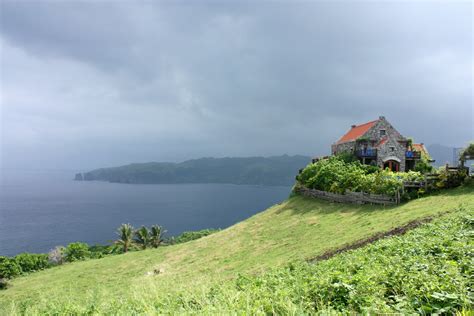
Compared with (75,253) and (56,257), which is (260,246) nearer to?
(75,253)

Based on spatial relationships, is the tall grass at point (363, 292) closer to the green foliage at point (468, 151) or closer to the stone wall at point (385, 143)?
the green foliage at point (468, 151)

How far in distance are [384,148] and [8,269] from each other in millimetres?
60150

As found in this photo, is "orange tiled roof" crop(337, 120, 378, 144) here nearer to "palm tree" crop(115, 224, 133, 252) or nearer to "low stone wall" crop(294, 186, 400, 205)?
"low stone wall" crop(294, 186, 400, 205)

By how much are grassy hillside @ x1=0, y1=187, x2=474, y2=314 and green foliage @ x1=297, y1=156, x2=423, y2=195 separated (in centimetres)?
211

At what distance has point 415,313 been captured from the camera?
13.6 feet

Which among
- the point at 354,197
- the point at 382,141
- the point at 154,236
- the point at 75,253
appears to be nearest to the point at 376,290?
the point at 354,197

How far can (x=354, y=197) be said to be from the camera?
85.7 feet

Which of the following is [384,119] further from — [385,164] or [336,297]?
[336,297]

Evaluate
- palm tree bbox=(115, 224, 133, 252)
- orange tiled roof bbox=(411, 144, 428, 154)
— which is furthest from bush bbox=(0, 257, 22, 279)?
orange tiled roof bbox=(411, 144, 428, 154)

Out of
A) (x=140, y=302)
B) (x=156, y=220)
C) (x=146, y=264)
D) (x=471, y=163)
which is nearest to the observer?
(x=140, y=302)

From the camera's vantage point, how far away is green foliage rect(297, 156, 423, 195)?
78.8 ft

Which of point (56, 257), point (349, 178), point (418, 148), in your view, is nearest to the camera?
point (349, 178)

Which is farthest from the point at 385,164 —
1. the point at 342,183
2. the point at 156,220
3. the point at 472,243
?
the point at 156,220

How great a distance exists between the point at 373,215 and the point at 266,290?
18083 millimetres
